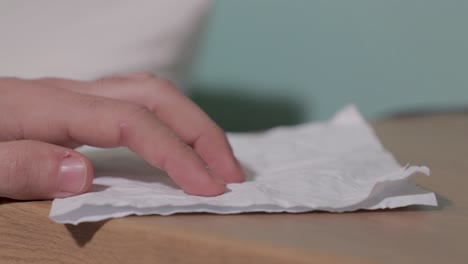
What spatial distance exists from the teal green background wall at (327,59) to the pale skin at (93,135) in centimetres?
57

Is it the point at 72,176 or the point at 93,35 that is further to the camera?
the point at 93,35

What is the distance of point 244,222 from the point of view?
383mm

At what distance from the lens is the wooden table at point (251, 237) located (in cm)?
33

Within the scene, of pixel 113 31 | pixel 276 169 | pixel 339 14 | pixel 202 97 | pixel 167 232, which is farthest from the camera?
pixel 202 97

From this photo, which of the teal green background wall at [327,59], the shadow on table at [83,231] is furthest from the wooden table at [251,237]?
the teal green background wall at [327,59]

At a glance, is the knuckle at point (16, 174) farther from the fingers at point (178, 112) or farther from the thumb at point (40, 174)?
the fingers at point (178, 112)

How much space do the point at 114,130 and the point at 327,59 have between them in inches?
27.1

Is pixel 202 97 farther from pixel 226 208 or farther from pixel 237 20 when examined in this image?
pixel 226 208

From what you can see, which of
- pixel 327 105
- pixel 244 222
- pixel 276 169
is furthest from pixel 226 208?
pixel 327 105

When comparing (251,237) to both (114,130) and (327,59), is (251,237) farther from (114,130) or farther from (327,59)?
(327,59)

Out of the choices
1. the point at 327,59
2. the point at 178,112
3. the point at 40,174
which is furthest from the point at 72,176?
the point at 327,59

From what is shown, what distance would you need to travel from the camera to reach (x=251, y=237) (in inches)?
13.5

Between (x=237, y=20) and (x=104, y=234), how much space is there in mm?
814

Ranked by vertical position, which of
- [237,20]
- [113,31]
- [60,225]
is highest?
[237,20]
